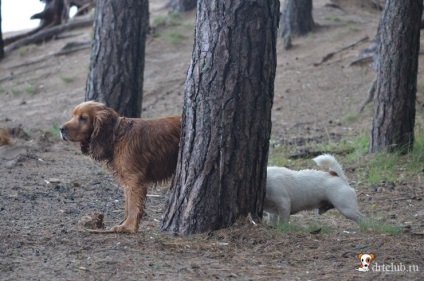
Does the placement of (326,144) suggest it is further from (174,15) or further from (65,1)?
(65,1)

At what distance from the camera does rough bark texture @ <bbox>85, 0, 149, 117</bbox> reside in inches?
481

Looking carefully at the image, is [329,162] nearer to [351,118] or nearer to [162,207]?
[162,207]

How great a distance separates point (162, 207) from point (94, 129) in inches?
69.9

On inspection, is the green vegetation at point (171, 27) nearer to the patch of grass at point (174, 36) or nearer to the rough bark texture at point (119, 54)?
the patch of grass at point (174, 36)

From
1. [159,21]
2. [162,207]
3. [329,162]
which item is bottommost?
[162,207]

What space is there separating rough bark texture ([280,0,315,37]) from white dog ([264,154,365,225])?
12180mm

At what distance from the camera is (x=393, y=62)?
11117 mm

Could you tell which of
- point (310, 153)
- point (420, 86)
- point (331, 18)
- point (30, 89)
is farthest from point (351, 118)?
point (30, 89)

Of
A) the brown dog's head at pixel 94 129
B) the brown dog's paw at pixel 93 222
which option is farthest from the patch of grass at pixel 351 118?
the brown dog's paw at pixel 93 222

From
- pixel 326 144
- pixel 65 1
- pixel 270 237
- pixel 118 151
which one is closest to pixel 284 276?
pixel 270 237

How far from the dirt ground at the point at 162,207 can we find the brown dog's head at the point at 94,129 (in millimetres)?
735

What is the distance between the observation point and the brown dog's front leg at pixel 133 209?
705 centimetres

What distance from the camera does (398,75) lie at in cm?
1110

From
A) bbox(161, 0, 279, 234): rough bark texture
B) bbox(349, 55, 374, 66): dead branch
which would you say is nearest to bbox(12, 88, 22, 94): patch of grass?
bbox(349, 55, 374, 66): dead branch
